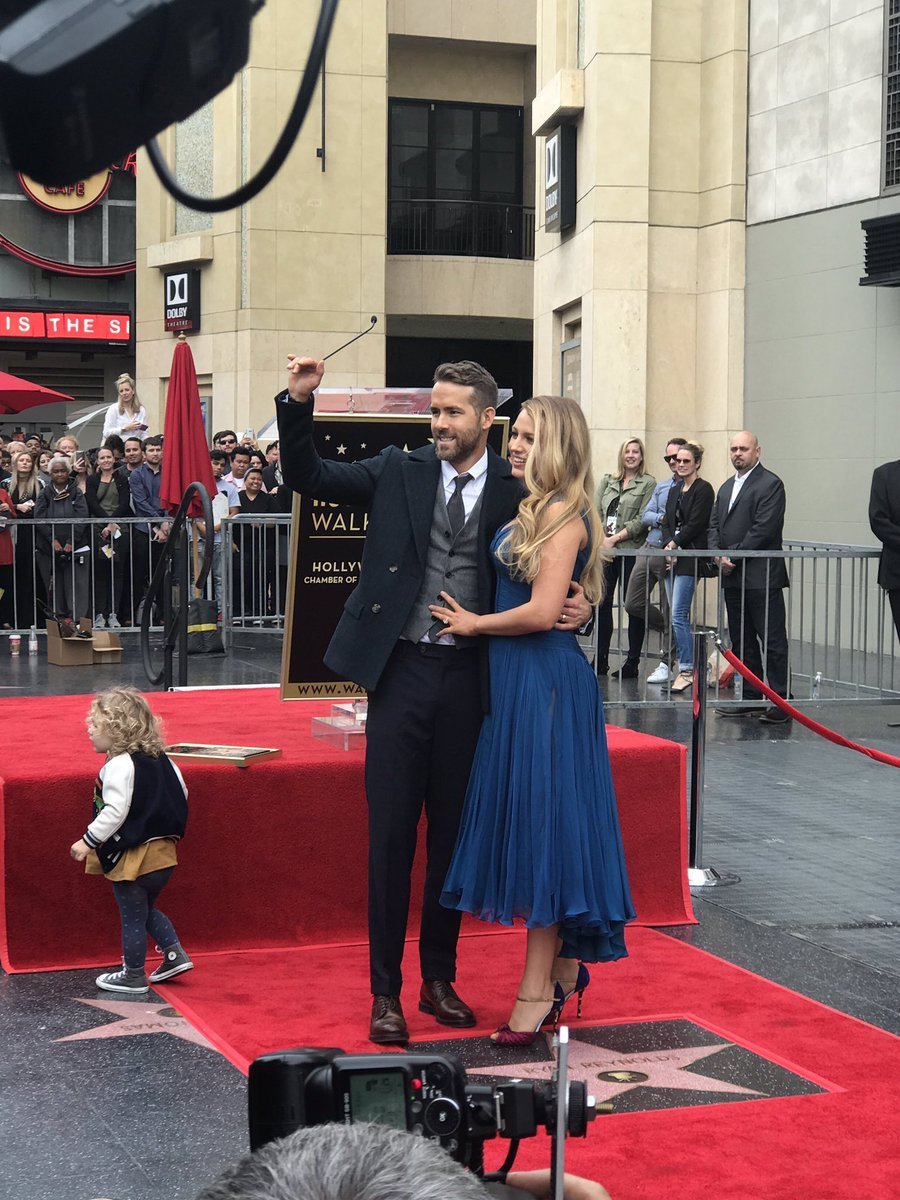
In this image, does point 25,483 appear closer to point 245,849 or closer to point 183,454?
point 183,454

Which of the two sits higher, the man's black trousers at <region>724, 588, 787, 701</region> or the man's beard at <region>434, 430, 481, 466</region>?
the man's beard at <region>434, 430, 481, 466</region>

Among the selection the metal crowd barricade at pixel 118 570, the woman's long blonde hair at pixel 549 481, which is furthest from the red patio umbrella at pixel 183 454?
the woman's long blonde hair at pixel 549 481

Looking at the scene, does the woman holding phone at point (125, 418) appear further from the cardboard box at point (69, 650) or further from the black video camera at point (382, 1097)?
the black video camera at point (382, 1097)

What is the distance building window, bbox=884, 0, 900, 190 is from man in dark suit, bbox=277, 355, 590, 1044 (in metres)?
11.9

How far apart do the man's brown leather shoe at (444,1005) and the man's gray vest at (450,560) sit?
127 cm

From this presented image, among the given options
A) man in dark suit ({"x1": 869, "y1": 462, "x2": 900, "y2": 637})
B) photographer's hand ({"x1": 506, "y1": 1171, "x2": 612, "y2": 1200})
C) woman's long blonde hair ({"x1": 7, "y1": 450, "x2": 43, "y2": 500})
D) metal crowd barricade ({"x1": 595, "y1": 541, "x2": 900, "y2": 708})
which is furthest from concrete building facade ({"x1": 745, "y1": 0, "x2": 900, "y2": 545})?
photographer's hand ({"x1": 506, "y1": 1171, "x2": 612, "y2": 1200})

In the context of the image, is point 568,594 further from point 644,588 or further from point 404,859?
point 644,588

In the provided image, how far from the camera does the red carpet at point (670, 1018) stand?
415 centimetres

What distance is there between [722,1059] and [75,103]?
13.9 ft

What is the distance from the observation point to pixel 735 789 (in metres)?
9.61

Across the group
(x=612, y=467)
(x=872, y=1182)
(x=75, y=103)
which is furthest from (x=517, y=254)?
(x=75, y=103)

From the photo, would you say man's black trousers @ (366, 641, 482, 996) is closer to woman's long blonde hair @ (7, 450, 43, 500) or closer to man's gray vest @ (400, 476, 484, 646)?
man's gray vest @ (400, 476, 484, 646)

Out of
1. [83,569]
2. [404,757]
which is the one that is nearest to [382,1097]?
[404,757]

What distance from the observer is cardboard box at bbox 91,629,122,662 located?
1491cm
